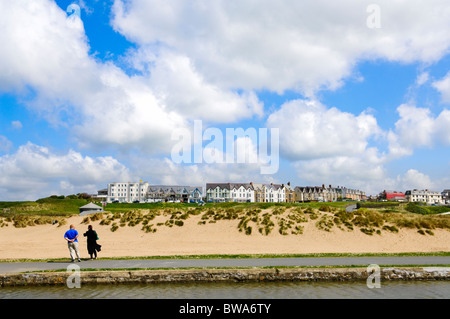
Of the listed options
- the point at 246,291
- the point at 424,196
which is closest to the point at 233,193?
the point at 424,196

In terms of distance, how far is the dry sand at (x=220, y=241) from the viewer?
22750mm

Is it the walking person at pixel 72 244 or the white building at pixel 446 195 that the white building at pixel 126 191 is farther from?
the white building at pixel 446 195

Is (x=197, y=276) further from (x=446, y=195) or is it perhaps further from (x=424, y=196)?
(x=446, y=195)

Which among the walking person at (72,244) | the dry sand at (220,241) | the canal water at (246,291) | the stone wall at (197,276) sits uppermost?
the walking person at (72,244)

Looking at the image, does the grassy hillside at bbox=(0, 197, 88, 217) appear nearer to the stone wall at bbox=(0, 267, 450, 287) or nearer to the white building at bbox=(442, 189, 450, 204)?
the stone wall at bbox=(0, 267, 450, 287)

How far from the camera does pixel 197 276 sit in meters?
12.0

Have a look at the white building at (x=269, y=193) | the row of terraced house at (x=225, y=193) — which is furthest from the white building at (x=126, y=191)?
the white building at (x=269, y=193)

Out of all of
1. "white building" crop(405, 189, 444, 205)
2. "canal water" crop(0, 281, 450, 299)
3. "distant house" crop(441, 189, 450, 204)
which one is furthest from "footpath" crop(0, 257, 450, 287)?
"distant house" crop(441, 189, 450, 204)

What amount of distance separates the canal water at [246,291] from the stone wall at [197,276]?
26cm

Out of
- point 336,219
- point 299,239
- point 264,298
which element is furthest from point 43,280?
point 336,219
